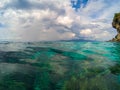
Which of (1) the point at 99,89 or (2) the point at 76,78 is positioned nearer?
(1) the point at 99,89

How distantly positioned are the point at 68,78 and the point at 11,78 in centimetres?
488

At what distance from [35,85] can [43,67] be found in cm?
472

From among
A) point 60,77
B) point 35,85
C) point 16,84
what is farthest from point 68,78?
point 16,84

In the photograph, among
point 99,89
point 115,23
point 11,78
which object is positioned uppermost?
point 115,23

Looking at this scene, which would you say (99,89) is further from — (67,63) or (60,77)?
(67,63)

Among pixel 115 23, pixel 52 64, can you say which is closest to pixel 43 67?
pixel 52 64

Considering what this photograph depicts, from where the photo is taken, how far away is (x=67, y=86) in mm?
14641

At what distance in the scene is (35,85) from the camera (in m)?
14.6

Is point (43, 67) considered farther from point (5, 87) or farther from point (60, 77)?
point (5, 87)

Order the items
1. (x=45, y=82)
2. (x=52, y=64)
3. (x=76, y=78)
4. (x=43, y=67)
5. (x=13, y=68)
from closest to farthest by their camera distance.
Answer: (x=45, y=82)
(x=76, y=78)
(x=13, y=68)
(x=43, y=67)
(x=52, y=64)

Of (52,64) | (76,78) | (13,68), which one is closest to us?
(76,78)

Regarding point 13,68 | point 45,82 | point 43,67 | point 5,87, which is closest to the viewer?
point 5,87

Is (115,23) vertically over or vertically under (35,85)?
over

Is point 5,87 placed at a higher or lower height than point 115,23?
lower
